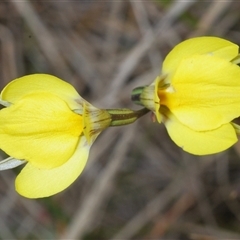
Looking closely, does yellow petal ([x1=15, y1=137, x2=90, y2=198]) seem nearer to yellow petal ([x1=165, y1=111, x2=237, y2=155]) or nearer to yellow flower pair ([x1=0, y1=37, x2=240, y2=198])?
yellow flower pair ([x1=0, y1=37, x2=240, y2=198])

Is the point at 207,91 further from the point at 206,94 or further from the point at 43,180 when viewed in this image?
the point at 43,180

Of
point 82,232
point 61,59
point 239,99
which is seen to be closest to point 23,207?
point 82,232

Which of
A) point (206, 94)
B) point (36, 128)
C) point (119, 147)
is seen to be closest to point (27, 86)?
point (36, 128)

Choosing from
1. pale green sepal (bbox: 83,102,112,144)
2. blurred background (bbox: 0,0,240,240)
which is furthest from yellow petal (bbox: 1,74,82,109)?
blurred background (bbox: 0,0,240,240)

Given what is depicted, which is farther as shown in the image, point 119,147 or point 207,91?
point 119,147

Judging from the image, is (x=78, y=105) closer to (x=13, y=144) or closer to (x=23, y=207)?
(x=13, y=144)

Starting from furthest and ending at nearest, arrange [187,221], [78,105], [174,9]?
[187,221], [174,9], [78,105]

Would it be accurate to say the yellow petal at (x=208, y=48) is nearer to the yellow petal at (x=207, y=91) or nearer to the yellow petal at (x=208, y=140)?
the yellow petal at (x=207, y=91)
